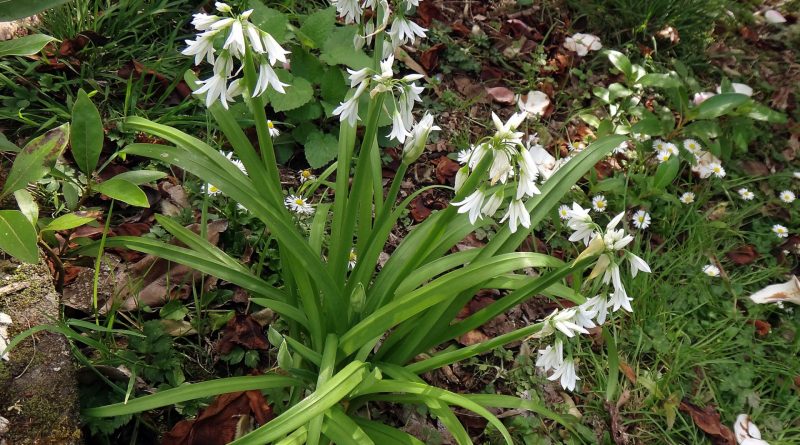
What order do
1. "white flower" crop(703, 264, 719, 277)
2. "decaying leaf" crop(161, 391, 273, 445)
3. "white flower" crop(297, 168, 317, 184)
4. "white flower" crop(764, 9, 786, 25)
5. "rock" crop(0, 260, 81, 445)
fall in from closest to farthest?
"rock" crop(0, 260, 81, 445) < "decaying leaf" crop(161, 391, 273, 445) < "white flower" crop(297, 168, 317, 184) < "white flower" crop(703, 264, 719, 277) < "white flower" crop(764, 9, 786, 25)

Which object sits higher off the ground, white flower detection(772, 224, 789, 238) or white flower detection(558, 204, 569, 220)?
white flower detection(558, 204, 569, 220)

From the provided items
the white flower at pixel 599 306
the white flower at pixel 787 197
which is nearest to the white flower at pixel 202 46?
the white flower at pixel 599 306

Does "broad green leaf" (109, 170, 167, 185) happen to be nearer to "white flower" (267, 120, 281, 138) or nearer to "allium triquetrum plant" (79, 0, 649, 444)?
"allium triquetrum plant" (79, 0, 649, 444)

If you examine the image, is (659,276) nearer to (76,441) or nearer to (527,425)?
(527,425)

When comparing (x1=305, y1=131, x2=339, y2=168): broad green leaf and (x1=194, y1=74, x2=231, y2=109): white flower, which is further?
(x1=305, y1=131, x2=339, y2=168): broad green leaf

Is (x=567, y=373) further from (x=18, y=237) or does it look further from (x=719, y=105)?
(x=719, y=105)

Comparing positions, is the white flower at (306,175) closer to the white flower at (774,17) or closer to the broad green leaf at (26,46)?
the broad green leaf at (26,46)

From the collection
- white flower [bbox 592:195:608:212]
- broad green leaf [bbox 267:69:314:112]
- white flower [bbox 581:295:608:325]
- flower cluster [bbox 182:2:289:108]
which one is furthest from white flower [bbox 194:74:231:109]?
white flower [bbox 592:195:608:212]
